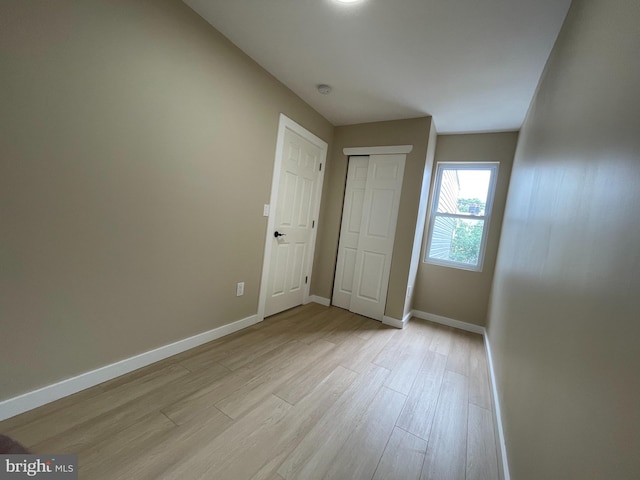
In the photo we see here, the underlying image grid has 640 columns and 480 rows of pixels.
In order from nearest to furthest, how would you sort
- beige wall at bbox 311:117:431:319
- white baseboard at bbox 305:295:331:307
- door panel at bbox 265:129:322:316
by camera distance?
door panel at bbox 265:129:322:316 < beige wall at bbox 311:117:431:319 < white baseboard at bbox 305:295:331:307

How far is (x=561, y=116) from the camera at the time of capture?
3.98 feet

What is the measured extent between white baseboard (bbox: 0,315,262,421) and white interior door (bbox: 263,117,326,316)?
88 cm

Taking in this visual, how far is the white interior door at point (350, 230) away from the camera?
130 inches

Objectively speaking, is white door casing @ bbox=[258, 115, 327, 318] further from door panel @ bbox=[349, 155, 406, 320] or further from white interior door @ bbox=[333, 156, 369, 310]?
door panel @ bbox=[349, 155, 406, 320]

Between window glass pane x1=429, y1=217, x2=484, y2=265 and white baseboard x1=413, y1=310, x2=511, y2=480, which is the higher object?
window glass pane x1=429, y1=217, x2=484, y2=265

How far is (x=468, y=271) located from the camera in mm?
3209

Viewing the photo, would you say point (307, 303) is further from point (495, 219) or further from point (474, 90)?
point (474, 90)

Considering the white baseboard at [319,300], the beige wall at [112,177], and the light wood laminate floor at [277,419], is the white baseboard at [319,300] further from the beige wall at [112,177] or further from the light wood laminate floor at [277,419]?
the beige wall at [112,177]

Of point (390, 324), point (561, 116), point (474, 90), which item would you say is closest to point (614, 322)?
point (561, 116)

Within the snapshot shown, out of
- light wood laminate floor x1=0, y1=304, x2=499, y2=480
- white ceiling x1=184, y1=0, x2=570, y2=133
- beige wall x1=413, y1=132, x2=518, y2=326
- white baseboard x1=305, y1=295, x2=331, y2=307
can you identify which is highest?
white ceiling x1=184, y1=0, x2=570, y2=133

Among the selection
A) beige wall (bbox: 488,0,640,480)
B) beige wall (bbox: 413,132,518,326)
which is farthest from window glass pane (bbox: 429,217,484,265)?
beige wall (bbox: 488,0,640,480)

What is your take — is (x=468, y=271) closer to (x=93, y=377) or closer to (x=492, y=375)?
(x=492, y=375)

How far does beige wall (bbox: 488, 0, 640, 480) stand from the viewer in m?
0.55

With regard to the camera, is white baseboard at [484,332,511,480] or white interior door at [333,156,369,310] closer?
white baseboard at [484,332,511,480]
